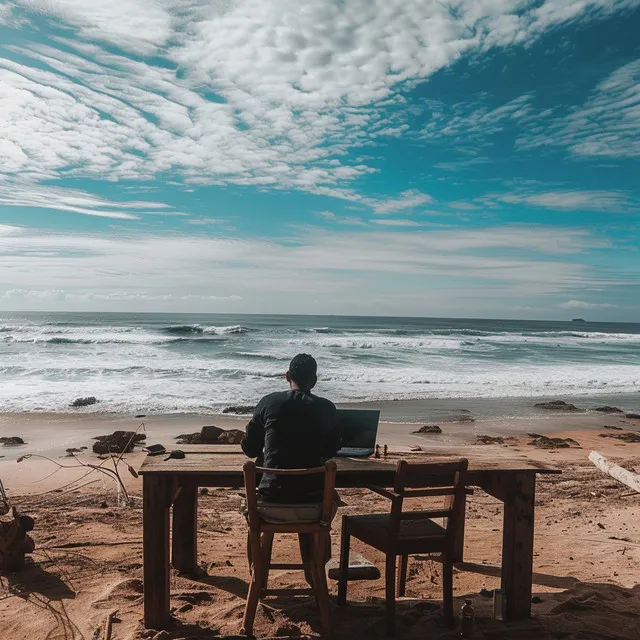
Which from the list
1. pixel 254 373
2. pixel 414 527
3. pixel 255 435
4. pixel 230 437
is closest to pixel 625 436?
pixel 230 437

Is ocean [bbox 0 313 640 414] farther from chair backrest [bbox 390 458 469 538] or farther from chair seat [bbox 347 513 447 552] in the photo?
chair backrest [bbox 390 458 469 538]

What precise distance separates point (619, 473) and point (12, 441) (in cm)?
897

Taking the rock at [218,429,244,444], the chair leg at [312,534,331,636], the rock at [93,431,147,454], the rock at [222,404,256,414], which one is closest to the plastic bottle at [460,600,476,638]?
the chair leg at [312,534,331,636]

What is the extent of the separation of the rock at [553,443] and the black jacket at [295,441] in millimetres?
7690

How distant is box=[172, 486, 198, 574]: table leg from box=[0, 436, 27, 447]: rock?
254 inches

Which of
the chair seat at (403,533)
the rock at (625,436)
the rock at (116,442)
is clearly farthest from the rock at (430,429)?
the chair seat at (403,533)

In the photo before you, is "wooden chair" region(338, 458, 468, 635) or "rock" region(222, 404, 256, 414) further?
"rock" region(222, 404, 256, 414)

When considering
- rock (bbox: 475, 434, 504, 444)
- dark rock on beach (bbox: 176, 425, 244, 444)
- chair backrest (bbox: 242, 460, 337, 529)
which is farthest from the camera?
→ rock (bbox: 475, 434, 504, 444)

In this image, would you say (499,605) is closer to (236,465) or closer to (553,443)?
(236,465)

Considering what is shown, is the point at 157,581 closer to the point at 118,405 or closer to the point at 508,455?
the point at 508,455

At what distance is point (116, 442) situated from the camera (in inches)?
376

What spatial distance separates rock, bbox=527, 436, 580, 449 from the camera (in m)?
10.1

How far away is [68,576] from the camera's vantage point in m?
4.07

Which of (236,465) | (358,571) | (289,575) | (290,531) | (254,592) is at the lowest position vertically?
(289,575)
